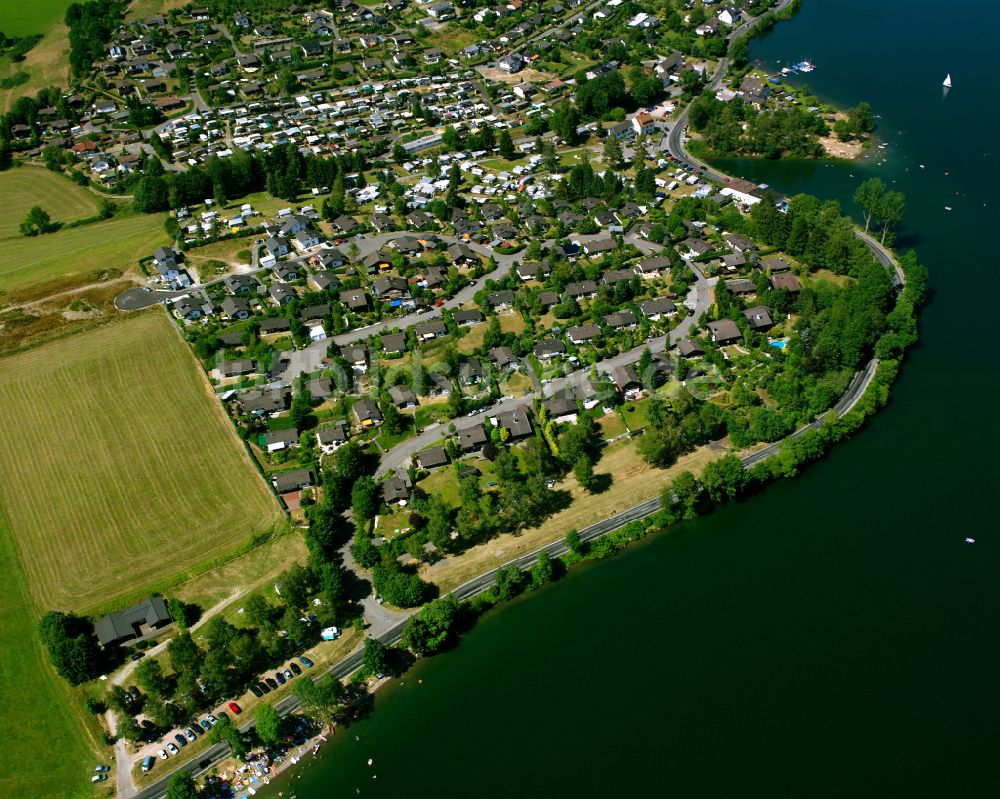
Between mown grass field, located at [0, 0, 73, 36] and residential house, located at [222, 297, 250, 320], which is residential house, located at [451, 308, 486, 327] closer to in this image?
residential house, located at [222, 297, 250, 320]

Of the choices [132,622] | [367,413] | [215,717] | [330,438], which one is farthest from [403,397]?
[215,717]

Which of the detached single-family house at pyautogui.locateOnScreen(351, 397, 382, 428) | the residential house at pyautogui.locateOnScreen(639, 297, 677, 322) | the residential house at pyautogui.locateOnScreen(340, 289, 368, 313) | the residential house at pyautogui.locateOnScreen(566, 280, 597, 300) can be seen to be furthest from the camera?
the residential house at pyautogui.locateOnScreen(566, 280, 597, 300)

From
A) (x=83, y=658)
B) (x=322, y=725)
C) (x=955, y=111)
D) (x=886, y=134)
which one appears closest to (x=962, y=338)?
(x=886, y=134)

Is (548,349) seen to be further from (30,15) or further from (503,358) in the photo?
(30,15)

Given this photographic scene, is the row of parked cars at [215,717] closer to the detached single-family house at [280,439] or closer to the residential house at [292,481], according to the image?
the residential house at [292,481]

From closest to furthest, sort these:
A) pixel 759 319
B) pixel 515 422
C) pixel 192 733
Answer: pixel 192 733, pixel 515 422, pixel 759 319

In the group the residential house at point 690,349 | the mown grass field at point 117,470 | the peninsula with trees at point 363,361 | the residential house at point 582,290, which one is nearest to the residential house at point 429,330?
the peninsula with trees at point 363,361

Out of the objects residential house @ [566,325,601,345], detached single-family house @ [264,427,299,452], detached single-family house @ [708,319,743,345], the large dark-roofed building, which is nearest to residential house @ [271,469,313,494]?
detached single-family house @ [264,427,299,452]
